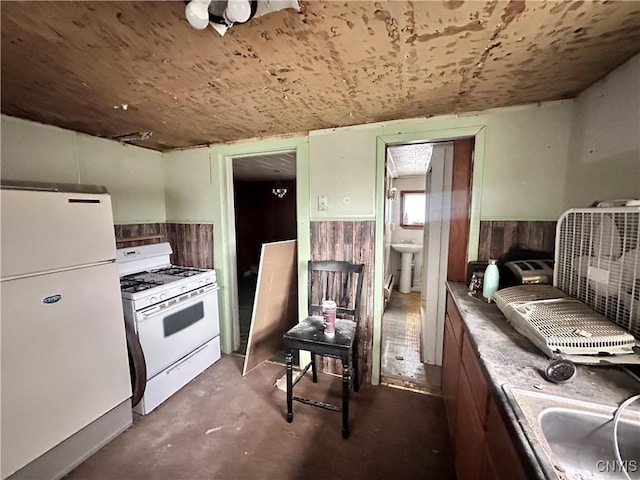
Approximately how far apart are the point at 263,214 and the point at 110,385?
4748 millimetres

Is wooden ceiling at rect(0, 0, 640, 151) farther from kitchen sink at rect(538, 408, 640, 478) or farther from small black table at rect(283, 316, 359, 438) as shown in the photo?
small black table at rect(283, 316, 359, 438)

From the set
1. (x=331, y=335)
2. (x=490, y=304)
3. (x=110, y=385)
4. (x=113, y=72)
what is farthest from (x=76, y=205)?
(x=490, y=304)

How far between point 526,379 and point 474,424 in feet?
1.23

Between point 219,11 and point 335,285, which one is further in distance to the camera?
point 335,285

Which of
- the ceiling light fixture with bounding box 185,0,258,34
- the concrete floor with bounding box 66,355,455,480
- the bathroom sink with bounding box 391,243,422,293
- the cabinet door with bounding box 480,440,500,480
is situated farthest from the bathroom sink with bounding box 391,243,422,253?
the ceiling light fixture with bounding box 185,0,258,34

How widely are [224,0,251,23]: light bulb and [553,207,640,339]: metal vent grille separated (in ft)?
4.88

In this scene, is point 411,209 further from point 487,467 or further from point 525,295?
point 487,467

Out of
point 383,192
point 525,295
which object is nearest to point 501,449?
point 525,295

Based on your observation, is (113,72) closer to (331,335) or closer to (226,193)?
(226,193)

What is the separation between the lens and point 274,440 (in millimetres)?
1728

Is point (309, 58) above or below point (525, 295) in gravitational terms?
above

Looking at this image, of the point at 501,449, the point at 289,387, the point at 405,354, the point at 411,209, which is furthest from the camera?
the point at 411,209

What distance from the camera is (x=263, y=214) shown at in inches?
244

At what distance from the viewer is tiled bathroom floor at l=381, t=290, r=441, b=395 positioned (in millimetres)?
2287
